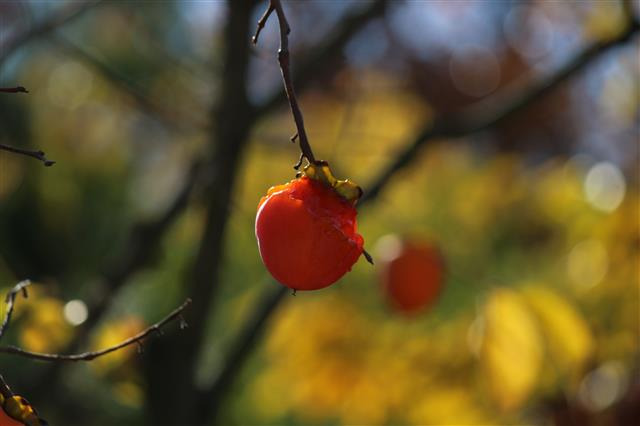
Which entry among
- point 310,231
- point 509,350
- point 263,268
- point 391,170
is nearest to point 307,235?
point 310,231

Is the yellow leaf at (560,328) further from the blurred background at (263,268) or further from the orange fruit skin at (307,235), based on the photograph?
the orange fruit skin at (307,235)

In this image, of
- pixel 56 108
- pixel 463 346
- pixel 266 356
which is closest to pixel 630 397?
pixel 463 346

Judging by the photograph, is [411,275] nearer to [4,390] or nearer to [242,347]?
[242,347]

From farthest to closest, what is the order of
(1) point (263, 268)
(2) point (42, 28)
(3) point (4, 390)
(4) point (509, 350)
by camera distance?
1. (1) point (263, 268)
2. (4) point (509, 350)
3. (2) point (42, 28)
4. (3) point (4, 390)

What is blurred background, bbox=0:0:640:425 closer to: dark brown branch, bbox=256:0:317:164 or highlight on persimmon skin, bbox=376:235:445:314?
highlight on persimmon skin, bbox=376:235:445:314

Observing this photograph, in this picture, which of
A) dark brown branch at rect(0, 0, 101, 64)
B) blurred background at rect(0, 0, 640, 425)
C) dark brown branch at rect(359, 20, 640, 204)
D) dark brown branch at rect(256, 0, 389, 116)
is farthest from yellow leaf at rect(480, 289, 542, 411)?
dark brown branch at rect(0, 0, 101, 64)

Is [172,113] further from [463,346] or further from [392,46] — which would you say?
[392,46]

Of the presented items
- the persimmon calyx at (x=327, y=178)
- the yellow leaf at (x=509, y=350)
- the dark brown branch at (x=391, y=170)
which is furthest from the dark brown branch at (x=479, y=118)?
the persimmon calyx at (x=327, y=178)
